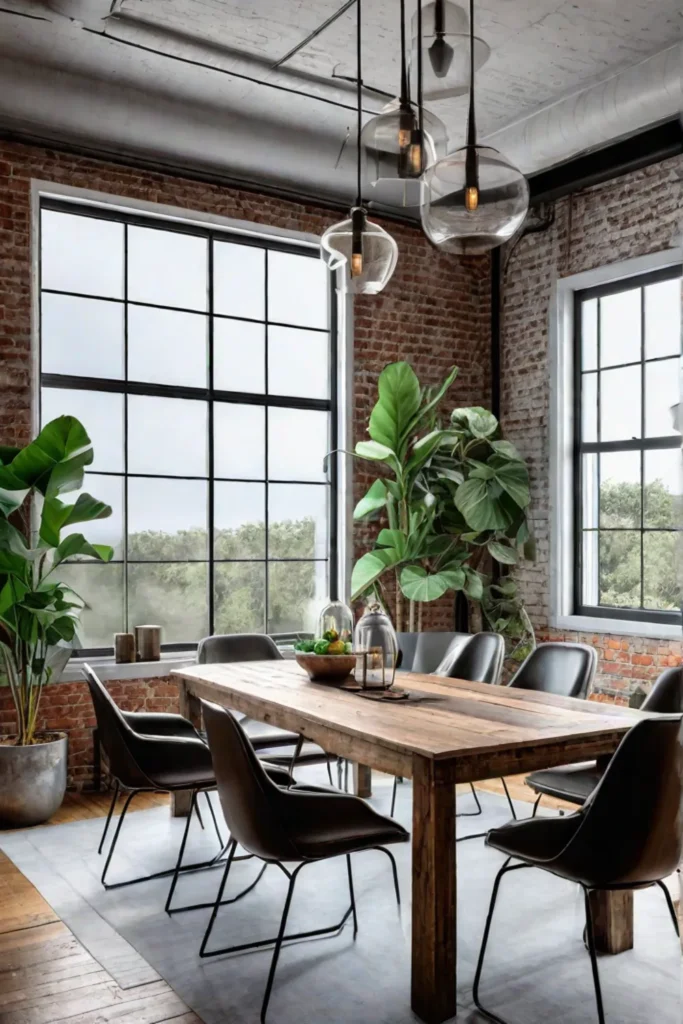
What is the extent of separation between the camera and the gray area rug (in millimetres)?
2879

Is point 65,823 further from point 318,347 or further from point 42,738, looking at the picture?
point 318,347

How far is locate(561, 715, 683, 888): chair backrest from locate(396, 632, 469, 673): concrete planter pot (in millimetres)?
2502

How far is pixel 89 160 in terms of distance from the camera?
557 cm

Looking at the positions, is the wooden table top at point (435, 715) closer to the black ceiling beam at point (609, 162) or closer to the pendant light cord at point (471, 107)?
the pendant light cord at point (471, 107)

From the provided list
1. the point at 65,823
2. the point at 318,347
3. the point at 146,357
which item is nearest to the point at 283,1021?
the point at 65,823

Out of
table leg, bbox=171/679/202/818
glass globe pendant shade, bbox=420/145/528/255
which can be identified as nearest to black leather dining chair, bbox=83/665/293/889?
table leg, bbox=171/679/202/818

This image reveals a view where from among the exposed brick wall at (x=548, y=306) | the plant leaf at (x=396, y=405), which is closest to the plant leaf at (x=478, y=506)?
the plant leaf at (x=396, y=405)

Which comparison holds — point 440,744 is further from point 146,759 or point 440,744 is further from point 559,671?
point 559,671

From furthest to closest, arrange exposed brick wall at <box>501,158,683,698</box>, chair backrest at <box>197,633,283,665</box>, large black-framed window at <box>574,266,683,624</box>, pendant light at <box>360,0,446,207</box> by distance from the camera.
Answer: large black-framed window at <box>574,266,683,624</box>, exposed brick wall at <box>501,158,683,698</box>, chair backrest at <box>197,633,283,665</box>, pendant light at <box>360,0,446,207</box>

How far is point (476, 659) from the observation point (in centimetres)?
489

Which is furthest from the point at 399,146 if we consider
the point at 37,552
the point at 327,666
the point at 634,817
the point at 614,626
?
the point at 614,626

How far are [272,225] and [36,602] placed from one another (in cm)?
302

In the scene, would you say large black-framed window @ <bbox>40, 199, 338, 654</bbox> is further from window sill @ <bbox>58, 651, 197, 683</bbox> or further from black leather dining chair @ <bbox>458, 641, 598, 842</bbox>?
black leather dining chair @ <bbox>458, 641, 598, 842</bbox>

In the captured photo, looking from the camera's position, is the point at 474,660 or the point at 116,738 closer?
the point at 116,738
